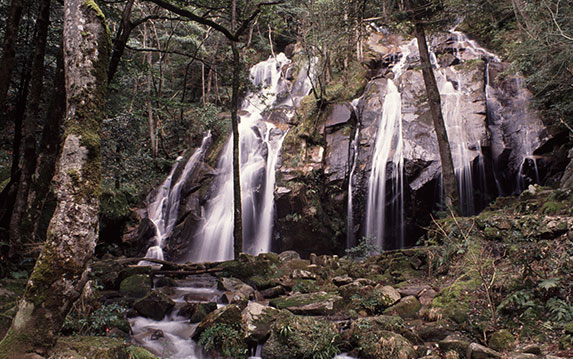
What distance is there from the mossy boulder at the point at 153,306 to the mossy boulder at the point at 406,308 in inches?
161

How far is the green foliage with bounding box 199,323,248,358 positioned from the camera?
183 inches

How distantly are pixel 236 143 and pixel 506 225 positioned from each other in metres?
7.41

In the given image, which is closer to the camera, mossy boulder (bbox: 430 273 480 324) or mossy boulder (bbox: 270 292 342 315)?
mossy boulder (bbox: 430 273 480 324)

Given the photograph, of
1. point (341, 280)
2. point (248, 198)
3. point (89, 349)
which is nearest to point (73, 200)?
point (89, 349)

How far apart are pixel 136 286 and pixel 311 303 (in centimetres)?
406

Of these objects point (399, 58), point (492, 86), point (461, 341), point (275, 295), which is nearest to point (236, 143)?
point (275, 295)

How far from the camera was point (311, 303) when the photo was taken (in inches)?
245

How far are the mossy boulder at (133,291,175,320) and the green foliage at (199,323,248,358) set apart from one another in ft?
5.11

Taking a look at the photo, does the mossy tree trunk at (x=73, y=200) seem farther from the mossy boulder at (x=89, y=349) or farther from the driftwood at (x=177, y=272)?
the driftwood at (x=177, y=272)

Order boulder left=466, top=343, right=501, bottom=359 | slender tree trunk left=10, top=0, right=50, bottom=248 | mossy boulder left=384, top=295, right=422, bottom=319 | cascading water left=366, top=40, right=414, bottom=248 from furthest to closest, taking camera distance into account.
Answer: cascading water left=366, top=40, right=414, bottom=248 < mossy boulder left=384, top=295, right=422, bottom=319 < slender tree trunk left=10, top=0, right=50, bottom=248 < boulder left=466, top=343, right=501, bottom=359

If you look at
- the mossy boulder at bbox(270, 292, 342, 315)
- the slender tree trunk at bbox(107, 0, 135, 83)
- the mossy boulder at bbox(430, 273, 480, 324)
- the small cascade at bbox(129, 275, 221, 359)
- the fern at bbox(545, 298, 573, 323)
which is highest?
the slender tree trunk at bbox(107, 0, 135, 83)

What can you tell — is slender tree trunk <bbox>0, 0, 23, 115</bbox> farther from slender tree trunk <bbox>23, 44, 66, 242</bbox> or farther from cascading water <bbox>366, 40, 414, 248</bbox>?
cascading water <bbox>366, 40, 414, 248</bbox>

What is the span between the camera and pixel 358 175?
44.0ft

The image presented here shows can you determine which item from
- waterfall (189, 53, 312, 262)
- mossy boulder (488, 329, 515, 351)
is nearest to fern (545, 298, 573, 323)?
mossy boulder (488, 329, 515, 351)
